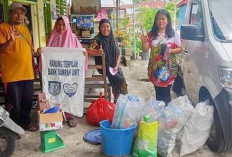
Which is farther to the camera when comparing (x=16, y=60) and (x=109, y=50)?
(x=109, y=50)

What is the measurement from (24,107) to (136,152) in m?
1.90

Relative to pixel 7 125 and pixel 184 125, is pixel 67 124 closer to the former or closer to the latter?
pixel 7 125

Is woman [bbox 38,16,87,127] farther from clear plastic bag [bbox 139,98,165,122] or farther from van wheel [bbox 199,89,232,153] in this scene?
van wheel [bbox 199,89,232,153]

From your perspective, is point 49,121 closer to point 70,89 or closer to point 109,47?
point 70,89

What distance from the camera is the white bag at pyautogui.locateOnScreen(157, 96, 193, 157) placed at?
334 centimetres

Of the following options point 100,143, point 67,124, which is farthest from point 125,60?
point 100,143

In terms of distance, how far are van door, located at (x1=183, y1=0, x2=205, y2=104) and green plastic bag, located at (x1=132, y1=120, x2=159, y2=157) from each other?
101cm

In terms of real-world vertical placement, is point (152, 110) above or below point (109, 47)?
below

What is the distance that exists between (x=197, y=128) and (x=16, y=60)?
2.51m

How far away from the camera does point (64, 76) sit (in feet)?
14.2

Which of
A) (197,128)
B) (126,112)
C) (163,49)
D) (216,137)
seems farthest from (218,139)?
(163,49)

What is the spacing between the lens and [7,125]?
336cm

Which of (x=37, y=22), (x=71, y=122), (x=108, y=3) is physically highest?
(x=108, y=3)

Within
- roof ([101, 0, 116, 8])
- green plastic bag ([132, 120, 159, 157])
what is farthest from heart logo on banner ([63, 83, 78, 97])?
roof ([101, 0, 116, 8])
